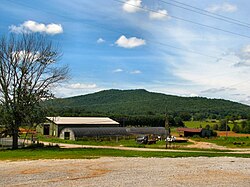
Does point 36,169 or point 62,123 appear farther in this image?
point 62,123

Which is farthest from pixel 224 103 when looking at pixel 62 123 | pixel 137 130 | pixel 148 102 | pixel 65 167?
pixel 65 167

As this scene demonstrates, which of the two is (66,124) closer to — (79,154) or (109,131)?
(109,131)

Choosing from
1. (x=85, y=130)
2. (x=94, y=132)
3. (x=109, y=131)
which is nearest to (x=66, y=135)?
(x=85, y=130)

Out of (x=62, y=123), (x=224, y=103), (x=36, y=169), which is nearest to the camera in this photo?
(x=36, y=169)

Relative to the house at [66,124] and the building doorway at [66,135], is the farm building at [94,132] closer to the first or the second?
the building doorway at [66,135]

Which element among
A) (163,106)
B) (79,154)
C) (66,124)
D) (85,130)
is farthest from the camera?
(163,106)

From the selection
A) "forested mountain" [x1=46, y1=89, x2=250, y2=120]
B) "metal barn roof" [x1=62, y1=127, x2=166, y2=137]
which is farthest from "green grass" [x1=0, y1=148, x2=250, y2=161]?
"forested mountain" [x1=46, y1=89, x2=250, y2=120]

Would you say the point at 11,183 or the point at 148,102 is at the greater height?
the point at 148,102

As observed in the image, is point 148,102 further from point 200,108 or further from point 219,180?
point 219,180

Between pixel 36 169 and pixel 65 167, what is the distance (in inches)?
66.7

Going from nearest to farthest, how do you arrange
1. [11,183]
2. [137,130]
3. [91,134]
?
[11,183]
[91,134]
[137,130]

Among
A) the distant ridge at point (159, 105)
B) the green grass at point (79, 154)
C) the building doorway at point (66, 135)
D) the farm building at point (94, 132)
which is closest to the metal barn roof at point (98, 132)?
the farm building at point (94, 132)

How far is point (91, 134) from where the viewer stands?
72.4 meters

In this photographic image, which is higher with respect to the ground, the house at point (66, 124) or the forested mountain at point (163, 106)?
the forested mountain at point (163, 106)
